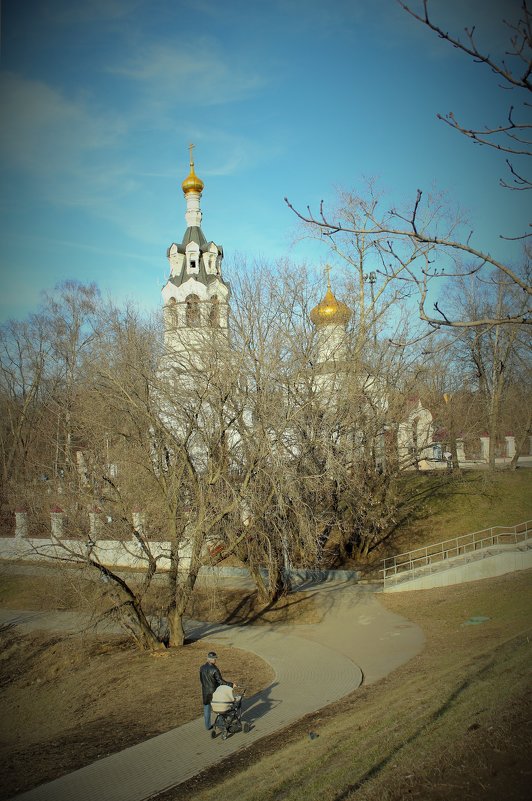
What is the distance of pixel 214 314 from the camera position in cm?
1733

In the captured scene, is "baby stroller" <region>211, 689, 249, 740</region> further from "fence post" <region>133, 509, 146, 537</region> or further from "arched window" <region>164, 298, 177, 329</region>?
"arched window" <region>164, 298, 177, 329</region>

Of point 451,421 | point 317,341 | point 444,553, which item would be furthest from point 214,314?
point 451,421

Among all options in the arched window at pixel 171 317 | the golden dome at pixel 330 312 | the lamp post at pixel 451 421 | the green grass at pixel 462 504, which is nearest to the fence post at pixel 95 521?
the arched window at pixel 171 317

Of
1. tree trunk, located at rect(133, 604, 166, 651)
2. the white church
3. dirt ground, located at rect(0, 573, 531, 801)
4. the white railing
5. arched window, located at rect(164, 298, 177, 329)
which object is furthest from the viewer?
the white railing

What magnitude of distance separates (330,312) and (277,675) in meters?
12.7

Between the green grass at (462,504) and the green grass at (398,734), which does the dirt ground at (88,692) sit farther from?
the green grass at (462,504)

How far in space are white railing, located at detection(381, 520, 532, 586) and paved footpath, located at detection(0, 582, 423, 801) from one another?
149 cm

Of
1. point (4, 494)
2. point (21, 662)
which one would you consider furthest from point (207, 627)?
point (4, 494)

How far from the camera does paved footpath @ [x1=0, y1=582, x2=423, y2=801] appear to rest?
834cm

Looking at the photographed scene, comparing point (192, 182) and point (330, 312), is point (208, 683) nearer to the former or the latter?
point (330, 312)

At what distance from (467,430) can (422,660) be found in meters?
16.4

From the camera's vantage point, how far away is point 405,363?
21953 mm

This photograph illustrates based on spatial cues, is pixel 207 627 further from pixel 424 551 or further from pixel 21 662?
pixel 424 551

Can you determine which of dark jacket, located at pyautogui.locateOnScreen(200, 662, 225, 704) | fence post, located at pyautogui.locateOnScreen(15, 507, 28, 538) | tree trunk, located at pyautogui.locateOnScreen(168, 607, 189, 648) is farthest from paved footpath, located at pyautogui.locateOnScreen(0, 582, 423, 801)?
fence post, located at pyautogui.locateOnScreen(15, 507, 28, 538)
